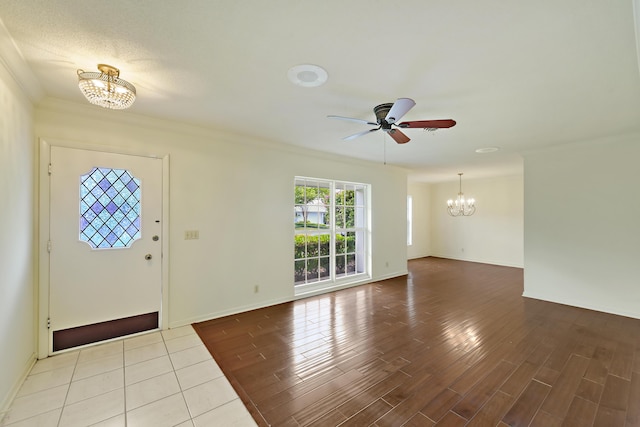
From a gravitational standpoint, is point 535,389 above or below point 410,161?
below

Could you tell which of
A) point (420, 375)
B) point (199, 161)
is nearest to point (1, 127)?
point (199, 161)

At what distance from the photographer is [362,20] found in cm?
154

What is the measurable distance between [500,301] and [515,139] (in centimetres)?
259

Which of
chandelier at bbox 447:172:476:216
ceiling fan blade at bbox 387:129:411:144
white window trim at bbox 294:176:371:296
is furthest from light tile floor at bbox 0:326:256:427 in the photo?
chandelier at bbox 447:172:476:216

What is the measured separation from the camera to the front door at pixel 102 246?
2693mm

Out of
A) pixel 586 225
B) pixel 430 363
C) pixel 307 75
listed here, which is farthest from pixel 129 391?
pixel 586 225

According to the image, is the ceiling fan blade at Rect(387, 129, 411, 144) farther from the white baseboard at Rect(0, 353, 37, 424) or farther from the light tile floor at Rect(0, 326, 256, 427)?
the white baseboard at Rect(0, 353, 37, 424)

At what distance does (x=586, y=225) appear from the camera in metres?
4.04

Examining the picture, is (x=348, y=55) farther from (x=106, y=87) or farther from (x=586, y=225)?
(x=586, y=225)

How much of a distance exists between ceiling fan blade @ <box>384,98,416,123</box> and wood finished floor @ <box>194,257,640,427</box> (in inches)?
88.8

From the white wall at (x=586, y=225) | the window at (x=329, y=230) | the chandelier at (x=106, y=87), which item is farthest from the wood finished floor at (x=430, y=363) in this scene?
the chandelier at (x=106, y=87)

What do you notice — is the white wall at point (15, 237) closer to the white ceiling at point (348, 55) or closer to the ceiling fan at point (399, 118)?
the white ceiling at point (348, 55)

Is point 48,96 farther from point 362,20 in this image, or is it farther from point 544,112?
point 544,112

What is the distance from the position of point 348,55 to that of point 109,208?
2956mm
